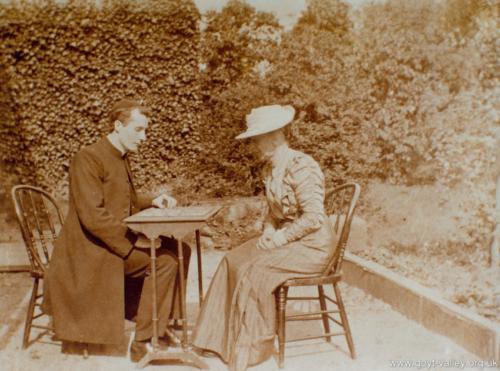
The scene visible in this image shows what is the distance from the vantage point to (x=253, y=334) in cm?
355

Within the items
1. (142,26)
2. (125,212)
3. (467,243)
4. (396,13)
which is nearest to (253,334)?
(125,212)

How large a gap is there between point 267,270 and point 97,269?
1.17m

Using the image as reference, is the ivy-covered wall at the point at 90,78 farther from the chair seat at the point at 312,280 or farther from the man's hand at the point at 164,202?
A: the chair seat at the point at 312,280

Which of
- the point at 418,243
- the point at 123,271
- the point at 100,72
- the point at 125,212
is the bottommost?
the point at 418,243

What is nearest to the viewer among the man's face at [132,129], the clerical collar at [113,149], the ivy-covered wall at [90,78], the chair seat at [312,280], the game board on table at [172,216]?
the game board on table at [172,216]

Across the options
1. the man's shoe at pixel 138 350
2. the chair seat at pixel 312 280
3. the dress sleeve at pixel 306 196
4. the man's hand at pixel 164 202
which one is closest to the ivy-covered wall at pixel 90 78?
the man's hand at pixel 164 202

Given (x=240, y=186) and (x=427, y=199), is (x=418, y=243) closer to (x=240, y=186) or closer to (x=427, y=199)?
(x=427, y=199)

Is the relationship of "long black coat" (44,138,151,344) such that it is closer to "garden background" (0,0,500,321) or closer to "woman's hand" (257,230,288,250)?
"woman's hand" (257,230,288,250)

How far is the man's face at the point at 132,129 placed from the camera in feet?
13.1

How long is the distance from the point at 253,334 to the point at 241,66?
6.18 metres

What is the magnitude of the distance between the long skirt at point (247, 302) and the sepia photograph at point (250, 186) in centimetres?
1

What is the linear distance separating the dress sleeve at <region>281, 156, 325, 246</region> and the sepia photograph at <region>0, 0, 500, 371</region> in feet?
0.05

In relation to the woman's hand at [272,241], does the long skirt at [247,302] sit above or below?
below

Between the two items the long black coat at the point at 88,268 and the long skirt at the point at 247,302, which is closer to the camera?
the long skirt at the point at 247,302
